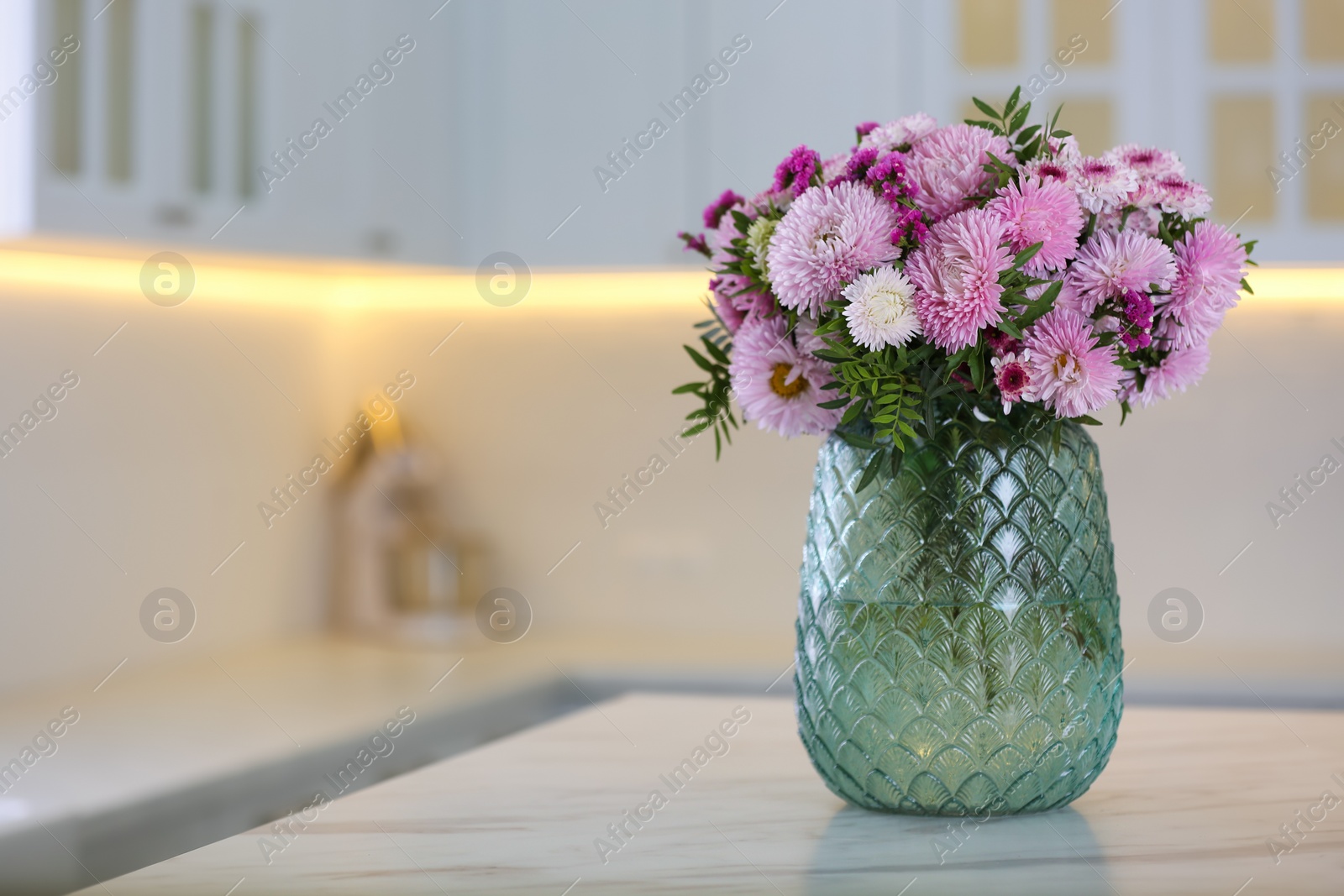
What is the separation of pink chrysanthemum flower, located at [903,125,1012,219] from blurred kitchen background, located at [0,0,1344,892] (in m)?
1.14

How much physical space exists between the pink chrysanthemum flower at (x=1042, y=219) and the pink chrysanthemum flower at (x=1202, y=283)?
9 cm

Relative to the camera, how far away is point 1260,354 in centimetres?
238

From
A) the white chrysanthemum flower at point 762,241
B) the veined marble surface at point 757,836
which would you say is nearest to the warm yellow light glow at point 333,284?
the veined marble surface at point 757,836

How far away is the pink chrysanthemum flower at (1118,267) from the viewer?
81 cm

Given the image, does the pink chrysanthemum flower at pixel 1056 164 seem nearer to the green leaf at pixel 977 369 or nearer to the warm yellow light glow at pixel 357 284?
the green leaf at pixel 977 369

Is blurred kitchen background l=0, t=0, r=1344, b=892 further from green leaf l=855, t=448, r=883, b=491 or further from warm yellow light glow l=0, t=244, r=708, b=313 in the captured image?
green leaf l=855, t=448, r=883, b=491

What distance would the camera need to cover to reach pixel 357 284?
276 centimetres

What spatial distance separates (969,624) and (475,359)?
1.98m

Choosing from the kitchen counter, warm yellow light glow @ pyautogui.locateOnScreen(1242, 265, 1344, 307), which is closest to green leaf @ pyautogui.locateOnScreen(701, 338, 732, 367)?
the kitchen counter

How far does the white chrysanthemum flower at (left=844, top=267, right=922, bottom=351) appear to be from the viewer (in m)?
0.80

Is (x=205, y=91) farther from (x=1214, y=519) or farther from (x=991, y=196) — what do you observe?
(x=1214, y=519)

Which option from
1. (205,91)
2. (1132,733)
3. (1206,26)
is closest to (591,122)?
(205,91)

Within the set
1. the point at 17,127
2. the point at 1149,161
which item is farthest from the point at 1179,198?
Answer: the point at 17,127

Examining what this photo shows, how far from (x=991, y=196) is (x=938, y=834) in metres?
0.40
